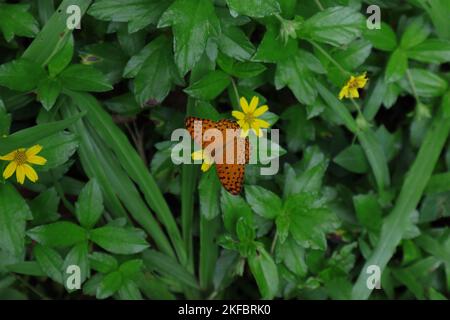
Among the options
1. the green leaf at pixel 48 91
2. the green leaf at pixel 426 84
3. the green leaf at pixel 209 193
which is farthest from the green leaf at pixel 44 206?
the green leaf at pixel 426 84

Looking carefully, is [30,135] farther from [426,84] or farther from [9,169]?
[426,84]

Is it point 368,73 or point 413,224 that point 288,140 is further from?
point 413,224

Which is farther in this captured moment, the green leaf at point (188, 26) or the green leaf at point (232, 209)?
the green leaf at point (232, 209)

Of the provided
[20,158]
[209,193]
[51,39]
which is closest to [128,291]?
[209,193]

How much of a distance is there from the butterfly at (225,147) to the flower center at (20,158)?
1.20 feet

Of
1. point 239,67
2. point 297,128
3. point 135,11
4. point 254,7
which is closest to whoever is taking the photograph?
point 254,7

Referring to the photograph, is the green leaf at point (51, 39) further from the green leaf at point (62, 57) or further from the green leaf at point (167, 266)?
the green leaf at point (167, 266)

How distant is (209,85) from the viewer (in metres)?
1.32

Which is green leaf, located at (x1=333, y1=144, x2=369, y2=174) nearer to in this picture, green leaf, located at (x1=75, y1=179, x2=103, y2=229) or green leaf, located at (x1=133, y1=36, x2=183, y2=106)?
green leaf, located at (x1=133, y1=36, x2=183, y2=106)

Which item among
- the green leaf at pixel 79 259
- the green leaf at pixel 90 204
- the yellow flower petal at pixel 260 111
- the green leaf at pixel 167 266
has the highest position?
the yellow flower petal at pixel 260 111

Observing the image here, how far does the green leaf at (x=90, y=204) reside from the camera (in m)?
1.34

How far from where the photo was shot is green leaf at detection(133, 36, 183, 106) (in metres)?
1.30

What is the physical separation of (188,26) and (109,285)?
0.64 meters

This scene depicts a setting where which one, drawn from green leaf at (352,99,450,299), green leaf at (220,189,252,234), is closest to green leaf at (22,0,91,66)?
green leaf at (220,189,252,234)
